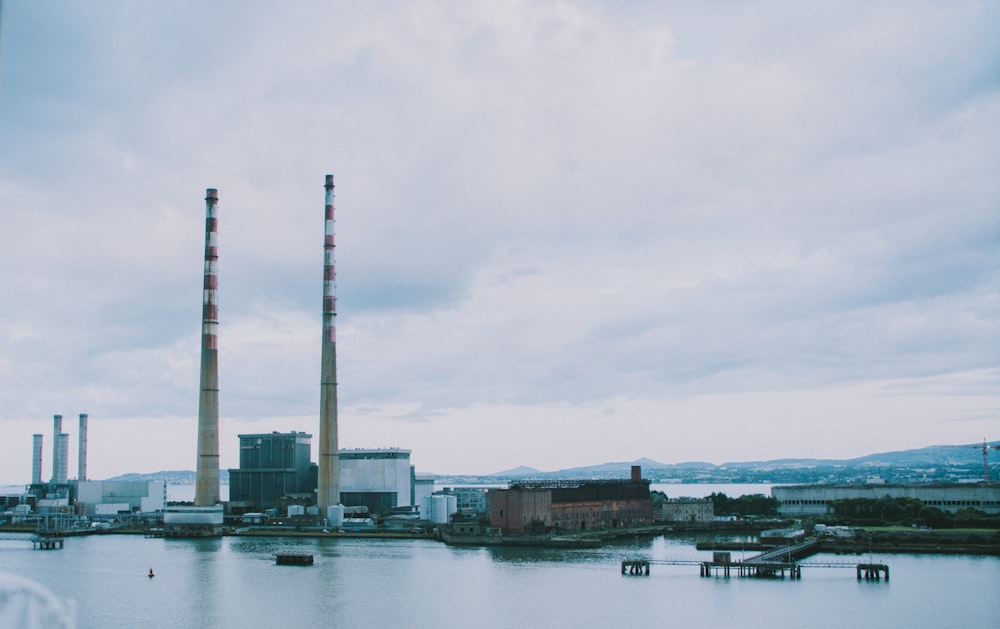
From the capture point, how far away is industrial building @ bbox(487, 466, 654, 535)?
37.9m

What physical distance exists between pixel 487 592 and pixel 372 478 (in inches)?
1054

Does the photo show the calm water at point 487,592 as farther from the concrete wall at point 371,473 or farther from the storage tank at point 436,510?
the concrete wall at point 371,473

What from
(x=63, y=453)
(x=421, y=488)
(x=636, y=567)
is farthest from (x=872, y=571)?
(x=63, y=453)

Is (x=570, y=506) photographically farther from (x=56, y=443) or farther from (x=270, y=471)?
(x=56, y=443)

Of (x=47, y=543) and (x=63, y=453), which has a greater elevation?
(x=63, y=453)

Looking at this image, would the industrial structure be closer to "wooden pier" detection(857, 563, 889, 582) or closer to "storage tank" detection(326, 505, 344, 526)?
"storage tank" detection(326, 505, 344, 526)

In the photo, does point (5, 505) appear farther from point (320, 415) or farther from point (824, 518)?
point (824, 518)

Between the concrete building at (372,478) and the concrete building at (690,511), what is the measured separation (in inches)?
512

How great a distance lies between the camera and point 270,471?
48.2 m

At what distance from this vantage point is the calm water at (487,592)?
18703mm

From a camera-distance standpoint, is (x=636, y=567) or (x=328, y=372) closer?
(x=636, y=567)

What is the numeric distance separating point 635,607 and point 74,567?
1797 centimetres

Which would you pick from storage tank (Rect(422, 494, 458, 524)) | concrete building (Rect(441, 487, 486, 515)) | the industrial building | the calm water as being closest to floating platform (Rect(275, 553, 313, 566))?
the calm water

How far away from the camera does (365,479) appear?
48594 millimetres
